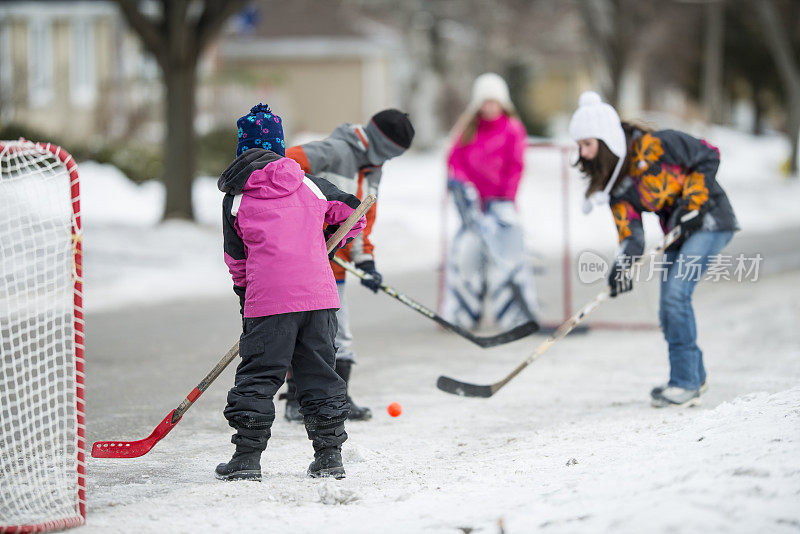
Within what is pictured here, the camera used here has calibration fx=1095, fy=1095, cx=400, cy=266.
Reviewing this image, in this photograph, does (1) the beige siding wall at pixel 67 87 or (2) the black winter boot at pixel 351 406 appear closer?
(2) the black winter boot at pixel 351 406

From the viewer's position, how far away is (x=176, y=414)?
4969 mm

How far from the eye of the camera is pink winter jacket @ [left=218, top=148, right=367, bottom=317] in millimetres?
4539

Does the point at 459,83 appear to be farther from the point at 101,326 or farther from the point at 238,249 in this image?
the point at 238,249

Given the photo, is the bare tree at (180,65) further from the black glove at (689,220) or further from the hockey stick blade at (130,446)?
the hockey stick blade at (130,446)

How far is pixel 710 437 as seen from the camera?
457 centimetres

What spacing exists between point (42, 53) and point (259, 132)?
24.7 metres

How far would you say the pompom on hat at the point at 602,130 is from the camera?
611 cm

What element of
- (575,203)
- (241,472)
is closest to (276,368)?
(241,472)

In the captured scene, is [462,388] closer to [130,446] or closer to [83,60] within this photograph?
[130,446]

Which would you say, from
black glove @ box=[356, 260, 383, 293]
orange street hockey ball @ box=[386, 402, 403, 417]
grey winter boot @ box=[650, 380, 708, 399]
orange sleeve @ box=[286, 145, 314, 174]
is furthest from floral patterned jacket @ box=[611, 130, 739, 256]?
orange sleeve @ box=[286, 145, 314, 174]

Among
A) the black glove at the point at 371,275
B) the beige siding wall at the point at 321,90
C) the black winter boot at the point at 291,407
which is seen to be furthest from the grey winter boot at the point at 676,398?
the beige siding wall at the point at 321,90

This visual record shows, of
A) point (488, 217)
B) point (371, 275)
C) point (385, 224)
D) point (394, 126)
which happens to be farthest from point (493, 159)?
point (385, 224)

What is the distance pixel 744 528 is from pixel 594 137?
9.96 feet

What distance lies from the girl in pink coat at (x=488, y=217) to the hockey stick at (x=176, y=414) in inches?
156
